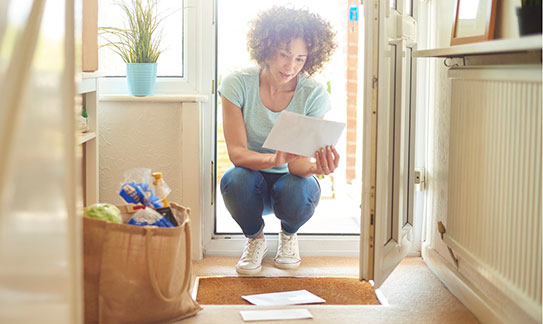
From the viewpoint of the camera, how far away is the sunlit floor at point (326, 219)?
3.11 meters

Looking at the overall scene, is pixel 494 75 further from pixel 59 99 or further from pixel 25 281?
pixel 25 281

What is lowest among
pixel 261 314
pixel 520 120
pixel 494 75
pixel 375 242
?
pixel 261 314

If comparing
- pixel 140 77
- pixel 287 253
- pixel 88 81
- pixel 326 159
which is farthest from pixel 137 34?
pixel 287 253

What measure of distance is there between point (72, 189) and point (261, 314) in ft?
3.89

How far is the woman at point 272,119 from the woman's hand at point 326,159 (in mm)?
164

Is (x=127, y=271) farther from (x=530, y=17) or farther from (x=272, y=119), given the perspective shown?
(x=530, y=17)

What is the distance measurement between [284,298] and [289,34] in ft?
3.40

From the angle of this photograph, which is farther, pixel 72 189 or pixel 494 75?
pixel 494 75

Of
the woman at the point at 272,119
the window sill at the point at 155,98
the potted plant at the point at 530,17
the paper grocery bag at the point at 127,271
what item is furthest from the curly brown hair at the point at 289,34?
the potted plant at the point at 530,17

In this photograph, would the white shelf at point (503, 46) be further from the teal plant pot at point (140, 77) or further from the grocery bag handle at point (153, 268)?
the teal plant pot at point (140, 77)

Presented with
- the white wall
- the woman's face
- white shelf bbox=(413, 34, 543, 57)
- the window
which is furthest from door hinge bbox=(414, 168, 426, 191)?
the window

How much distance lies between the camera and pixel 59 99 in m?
0.99

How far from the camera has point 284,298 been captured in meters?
2.32

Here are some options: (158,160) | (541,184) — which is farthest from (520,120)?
(158,160)
